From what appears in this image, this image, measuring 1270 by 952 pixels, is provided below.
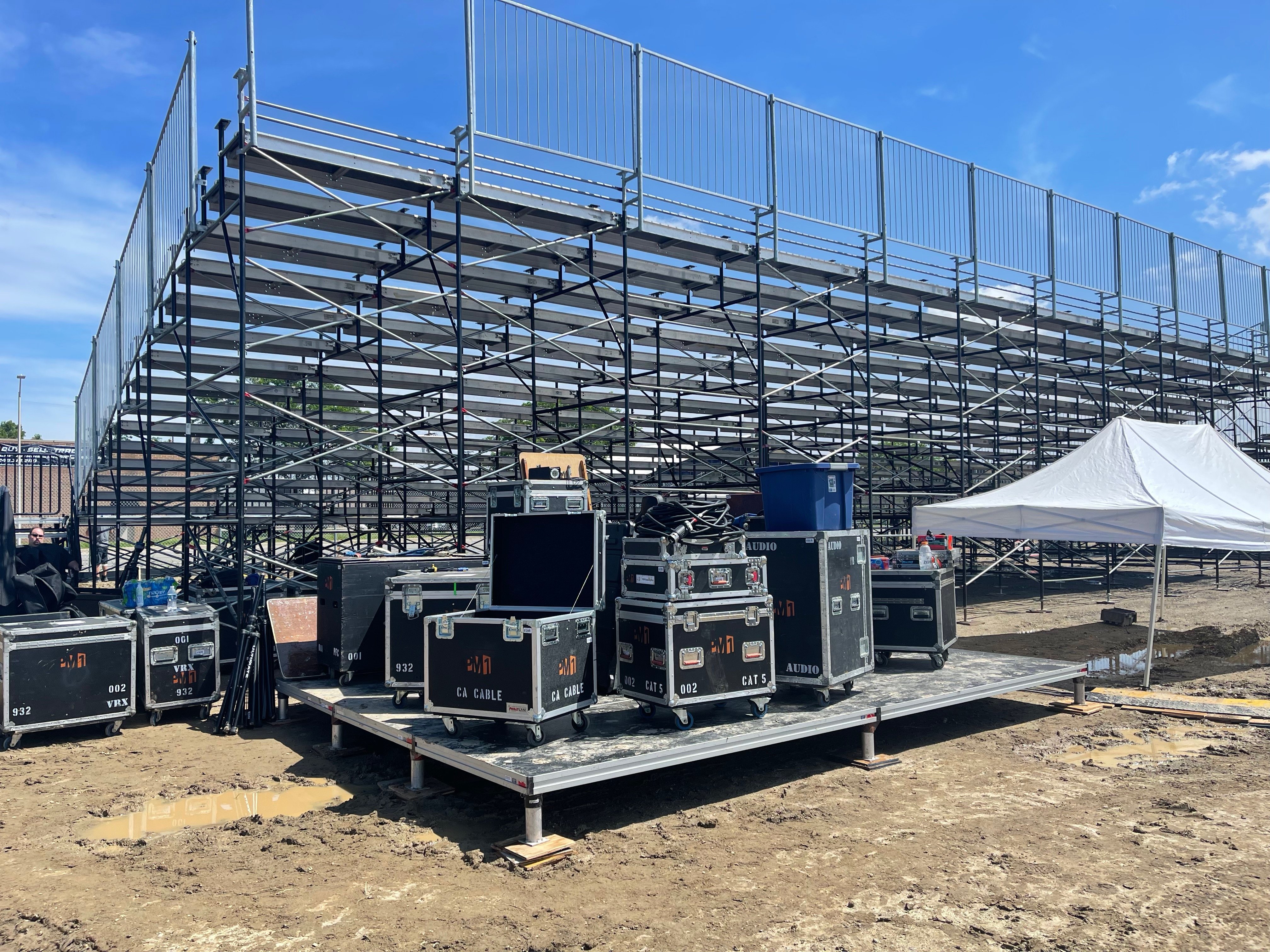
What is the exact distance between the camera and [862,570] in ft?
26.5

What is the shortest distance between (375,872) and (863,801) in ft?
11.4

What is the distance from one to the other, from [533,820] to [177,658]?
18.4ft

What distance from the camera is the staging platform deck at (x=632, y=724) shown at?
580cm

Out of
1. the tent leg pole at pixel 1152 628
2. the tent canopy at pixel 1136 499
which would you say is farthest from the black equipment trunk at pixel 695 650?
the tent canopy at pixel 1136 499

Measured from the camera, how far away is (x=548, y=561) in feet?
24.5

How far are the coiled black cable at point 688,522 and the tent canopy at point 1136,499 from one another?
586 centimetres

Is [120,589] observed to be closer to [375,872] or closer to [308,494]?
[308,494]

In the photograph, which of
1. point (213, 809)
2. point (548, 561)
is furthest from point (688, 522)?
point (213, 809)

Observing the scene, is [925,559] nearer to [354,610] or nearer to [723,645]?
[723,645]

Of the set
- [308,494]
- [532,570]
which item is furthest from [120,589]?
[532,570]

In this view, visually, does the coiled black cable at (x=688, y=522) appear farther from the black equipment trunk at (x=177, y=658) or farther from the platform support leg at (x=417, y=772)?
the black equipment trunk at (x=177, y=658)

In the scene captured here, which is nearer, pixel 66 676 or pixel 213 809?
pixel 213 809

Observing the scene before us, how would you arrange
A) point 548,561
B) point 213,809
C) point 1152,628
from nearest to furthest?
point 213,809 → point 548,561 → point 1152,628

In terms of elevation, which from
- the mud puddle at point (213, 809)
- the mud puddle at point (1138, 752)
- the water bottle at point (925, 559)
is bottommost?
the mud puddle at point (1138, 752)
